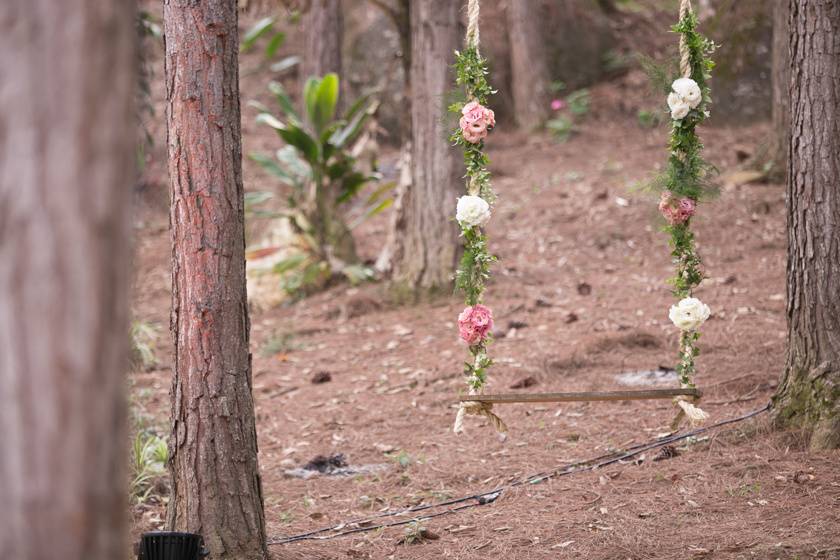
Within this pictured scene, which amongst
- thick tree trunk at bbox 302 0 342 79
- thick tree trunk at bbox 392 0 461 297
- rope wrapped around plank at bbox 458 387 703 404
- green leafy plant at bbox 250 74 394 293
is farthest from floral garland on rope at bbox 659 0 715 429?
thick tree trunk at bbox 302 0 342 79

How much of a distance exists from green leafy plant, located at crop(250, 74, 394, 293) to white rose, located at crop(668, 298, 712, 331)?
4.25 m

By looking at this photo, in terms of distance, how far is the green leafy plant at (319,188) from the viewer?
7809 millimetres

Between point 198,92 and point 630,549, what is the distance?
2261mm

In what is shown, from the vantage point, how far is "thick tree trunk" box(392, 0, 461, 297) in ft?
23.0

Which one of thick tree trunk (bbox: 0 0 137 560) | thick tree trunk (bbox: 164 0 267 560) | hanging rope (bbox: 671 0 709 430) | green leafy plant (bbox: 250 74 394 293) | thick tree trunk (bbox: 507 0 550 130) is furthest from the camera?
thick tree trunk (bbox: 507 0 550 130)

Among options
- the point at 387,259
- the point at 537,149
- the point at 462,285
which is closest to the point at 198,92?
the point at 462,285

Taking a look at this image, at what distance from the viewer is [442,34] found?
7.02 m

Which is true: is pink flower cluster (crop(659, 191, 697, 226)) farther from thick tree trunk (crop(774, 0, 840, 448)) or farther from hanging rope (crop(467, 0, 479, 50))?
hanging rope (crop(467, 0, 479, 50))

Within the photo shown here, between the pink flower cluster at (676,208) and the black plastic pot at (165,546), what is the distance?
230cm

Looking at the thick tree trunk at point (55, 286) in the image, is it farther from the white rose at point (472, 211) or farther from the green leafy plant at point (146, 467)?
the green leafy plant at point (146, 467)

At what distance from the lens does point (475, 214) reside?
388cm

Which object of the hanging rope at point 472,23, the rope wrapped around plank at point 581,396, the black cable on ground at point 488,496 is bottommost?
the black cable on ground at point 488,496

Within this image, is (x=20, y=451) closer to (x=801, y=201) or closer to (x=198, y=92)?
(x=198, y=92)

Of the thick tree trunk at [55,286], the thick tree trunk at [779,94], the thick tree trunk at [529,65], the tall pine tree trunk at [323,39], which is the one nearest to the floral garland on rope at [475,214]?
the thick tree trunk at [55,286]
